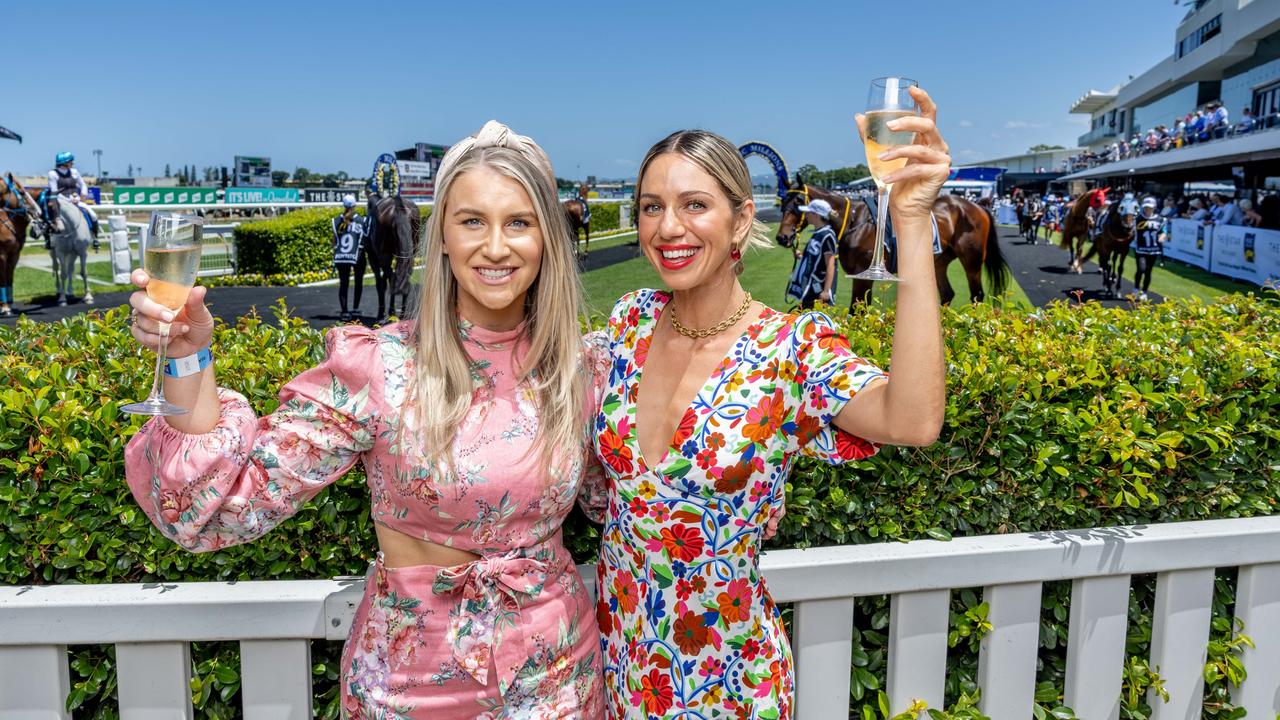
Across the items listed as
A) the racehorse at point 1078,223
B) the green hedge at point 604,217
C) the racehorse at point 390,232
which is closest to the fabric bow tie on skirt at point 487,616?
the racehorse at point 390,232

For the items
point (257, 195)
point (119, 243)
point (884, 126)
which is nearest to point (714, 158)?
point (884, 126)

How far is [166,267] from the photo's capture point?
1.50 meters

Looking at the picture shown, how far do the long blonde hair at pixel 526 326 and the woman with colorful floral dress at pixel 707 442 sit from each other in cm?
13

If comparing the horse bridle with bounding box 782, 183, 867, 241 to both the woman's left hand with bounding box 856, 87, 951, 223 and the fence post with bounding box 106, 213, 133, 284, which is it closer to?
the woman's left hand with bounding box 856, 87, 951, 223

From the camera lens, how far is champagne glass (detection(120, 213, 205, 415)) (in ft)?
4.92

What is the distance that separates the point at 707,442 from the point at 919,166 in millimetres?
660

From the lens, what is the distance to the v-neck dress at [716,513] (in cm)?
179

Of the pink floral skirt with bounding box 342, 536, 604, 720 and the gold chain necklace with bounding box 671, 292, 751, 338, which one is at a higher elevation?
the gold chain necklace with bounding box 671, 292, 751, 338

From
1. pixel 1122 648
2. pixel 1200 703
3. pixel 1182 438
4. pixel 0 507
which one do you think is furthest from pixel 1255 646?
pixel 0 507

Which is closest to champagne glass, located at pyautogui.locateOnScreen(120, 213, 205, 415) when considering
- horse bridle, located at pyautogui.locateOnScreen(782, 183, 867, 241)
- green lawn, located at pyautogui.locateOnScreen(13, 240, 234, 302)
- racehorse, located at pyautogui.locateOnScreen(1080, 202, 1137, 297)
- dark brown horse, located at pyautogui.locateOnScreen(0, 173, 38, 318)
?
horse bridle, located at pyautogui.locateOnScreen(782, 183, 867, 241)

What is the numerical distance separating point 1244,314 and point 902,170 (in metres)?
2.78

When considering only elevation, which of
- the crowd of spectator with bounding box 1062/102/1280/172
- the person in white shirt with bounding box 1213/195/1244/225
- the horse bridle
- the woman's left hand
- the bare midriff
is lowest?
the bare midriff

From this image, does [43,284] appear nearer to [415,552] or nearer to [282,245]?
[282,245]

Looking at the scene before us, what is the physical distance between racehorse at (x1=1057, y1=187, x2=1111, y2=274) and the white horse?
1880 centimetres
